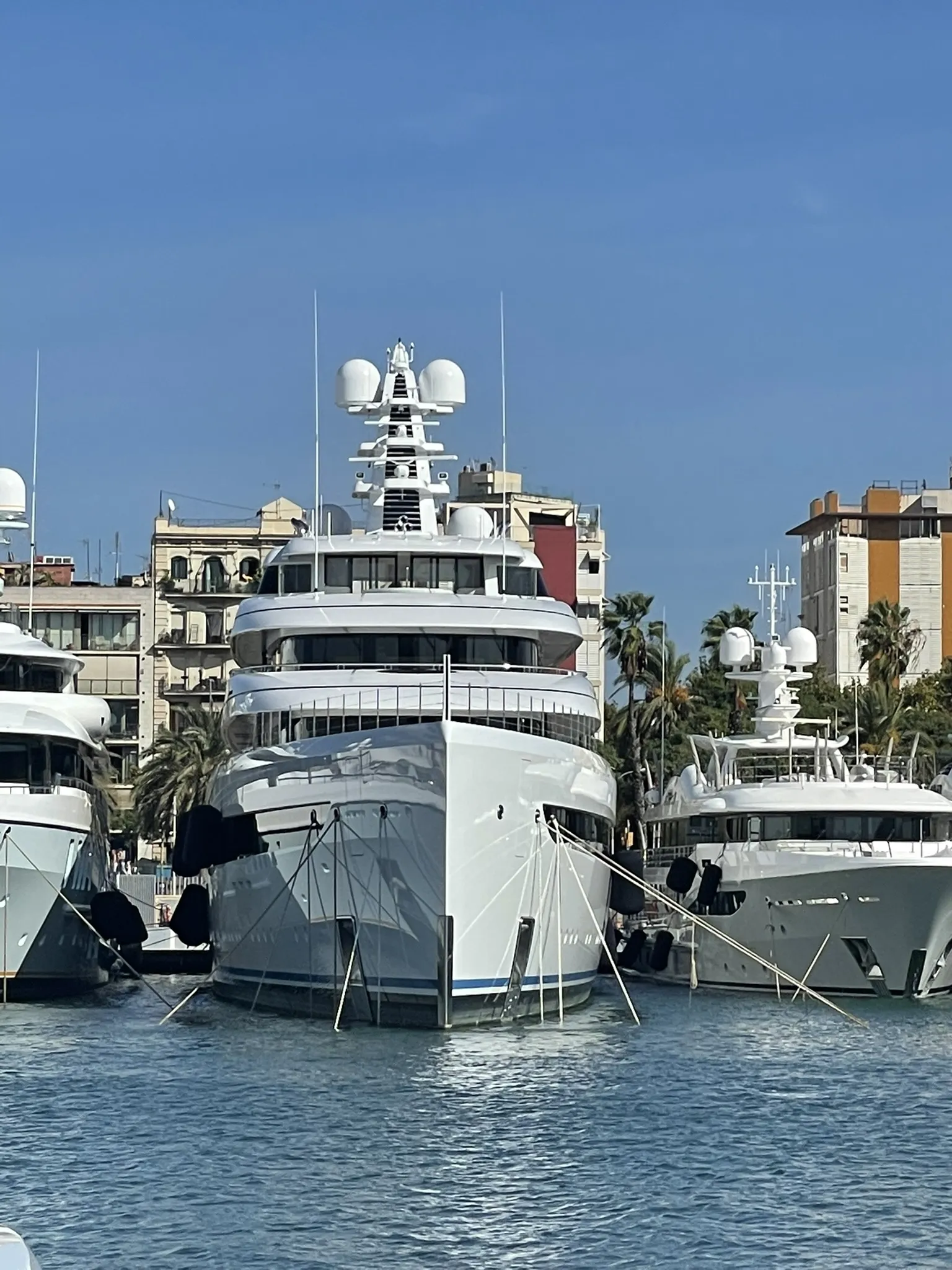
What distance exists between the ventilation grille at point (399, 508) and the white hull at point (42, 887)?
9.62 meters

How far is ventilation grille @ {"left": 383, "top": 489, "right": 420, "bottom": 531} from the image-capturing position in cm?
4819

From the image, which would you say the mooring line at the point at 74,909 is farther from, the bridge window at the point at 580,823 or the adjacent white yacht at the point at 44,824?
the bridge window at the point at 580,823

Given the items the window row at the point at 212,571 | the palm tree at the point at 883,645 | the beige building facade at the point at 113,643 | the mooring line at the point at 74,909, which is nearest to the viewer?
the mooring line at the point at 74,909

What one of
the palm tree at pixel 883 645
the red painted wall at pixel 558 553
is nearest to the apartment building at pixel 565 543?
the red painted wall at pixel 558 553

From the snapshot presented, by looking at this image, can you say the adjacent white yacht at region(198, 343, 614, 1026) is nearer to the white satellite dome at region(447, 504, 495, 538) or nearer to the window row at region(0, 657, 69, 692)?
the window row at region(0, 657, 69, 692)

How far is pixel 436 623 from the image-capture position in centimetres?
4041

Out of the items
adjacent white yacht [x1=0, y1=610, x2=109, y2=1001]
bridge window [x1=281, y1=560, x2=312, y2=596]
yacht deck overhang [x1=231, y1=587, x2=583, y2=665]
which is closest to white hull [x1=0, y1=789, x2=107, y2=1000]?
adjacent white yacht [x1=0, y1=610, x2=109, y2=1001]

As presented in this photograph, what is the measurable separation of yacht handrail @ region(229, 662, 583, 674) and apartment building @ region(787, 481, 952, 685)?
3462 inches

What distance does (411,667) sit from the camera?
131ft

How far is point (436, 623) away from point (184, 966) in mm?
15653

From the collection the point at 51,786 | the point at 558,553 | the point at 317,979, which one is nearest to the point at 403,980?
the point at 317,979

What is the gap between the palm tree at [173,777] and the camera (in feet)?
250

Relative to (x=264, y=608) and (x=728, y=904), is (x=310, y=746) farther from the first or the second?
(x=728, y=904)

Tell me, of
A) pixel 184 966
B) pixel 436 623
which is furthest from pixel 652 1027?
pixel 184 966
